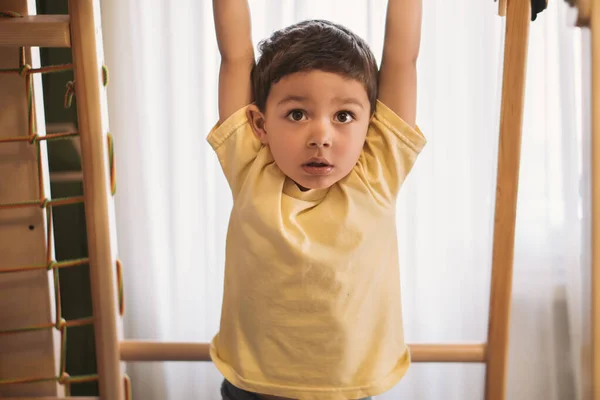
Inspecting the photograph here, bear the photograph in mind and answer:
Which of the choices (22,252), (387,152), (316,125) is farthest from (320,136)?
(22,252)

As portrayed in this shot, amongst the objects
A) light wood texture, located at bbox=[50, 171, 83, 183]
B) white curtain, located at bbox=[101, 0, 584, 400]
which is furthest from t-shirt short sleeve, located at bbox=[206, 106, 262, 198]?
light wood texture, located at bbox=[50, 171, 83, 183]

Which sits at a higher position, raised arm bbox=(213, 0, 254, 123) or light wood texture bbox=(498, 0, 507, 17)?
light wood texture bbox=(498, 0, 507, 17)

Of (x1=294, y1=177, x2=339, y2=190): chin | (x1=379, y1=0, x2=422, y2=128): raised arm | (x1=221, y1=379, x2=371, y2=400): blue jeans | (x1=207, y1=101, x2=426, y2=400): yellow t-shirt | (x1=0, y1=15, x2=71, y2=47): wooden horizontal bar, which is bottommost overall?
(x1=221, y1=379, x2=371, y2=400): blue jeans

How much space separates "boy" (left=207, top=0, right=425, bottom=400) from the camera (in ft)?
2.45

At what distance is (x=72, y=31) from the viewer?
87cm

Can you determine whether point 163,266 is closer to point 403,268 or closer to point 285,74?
point 403,268

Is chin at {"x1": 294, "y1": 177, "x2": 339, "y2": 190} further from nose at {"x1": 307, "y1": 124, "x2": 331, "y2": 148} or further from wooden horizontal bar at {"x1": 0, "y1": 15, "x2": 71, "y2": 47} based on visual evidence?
wooden horizontal bar at {"x1": 0, "y1": 15, "x2": 71, "y2": 47}

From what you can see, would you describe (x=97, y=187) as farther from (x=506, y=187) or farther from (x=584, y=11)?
(x=584, y=11)

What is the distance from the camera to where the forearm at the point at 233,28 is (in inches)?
30.3

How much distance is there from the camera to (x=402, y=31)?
0.77 metres

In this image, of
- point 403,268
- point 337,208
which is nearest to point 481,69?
point 403,268

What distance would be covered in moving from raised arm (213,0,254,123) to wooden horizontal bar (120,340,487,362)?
39 cm

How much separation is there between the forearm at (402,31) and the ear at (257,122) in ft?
0.58

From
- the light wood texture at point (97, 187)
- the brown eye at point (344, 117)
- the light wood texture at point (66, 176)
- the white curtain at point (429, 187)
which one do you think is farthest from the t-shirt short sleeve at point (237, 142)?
the light wood texture at point (66, 176)
